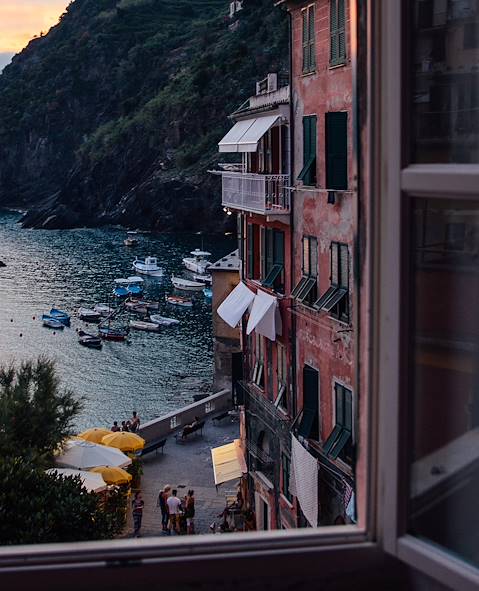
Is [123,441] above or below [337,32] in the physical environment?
below

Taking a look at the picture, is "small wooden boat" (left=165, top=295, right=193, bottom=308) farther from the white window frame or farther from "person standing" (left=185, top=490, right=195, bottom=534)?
the white window frame

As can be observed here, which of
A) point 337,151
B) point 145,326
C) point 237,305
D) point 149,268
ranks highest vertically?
point 337,151

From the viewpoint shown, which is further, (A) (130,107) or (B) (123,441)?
(A) (130,107)

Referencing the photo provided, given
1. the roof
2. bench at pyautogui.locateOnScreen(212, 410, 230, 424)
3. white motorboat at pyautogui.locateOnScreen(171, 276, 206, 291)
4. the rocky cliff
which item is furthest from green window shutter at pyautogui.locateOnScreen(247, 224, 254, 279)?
the rocky cliff

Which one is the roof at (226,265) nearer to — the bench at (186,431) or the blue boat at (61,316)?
the bench at (186,431)

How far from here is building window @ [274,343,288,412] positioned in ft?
37.2

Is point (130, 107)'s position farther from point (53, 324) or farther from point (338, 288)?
point (338, 288)

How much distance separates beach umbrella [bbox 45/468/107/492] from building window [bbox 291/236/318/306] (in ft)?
11.5

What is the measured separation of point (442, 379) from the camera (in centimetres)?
128

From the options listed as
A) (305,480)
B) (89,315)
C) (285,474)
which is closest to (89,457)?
(285,474)

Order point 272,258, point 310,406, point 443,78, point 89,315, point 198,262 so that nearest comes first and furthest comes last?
point 443,78, point 310,406, point 272,258, point 89,315, point 198,262

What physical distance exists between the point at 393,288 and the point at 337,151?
8457 millimetres

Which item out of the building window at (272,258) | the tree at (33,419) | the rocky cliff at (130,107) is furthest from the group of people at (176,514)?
the rocky cliff at (130,107)

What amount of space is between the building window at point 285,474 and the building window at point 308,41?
14.3 feet
